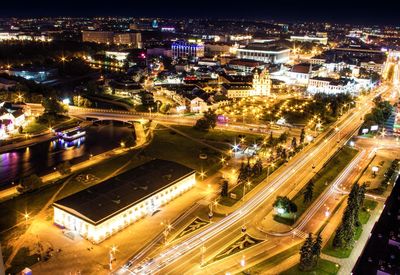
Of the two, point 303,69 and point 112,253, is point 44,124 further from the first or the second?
point 303,69

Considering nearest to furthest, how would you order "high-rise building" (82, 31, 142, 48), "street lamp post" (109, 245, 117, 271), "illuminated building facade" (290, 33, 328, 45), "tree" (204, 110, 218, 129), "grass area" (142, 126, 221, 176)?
"street lamp post" (109, 245, 117, 271), "grass area" (142, 126, 221, 176), "tree" (204, 110, 218, 129), "high-rise building" (82, 31, 142, 48), "illuminated building facade" (290, 33, 328, 45)

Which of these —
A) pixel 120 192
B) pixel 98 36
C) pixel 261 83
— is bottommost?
pixel 120 192

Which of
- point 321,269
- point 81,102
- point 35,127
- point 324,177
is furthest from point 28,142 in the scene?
point 321,269

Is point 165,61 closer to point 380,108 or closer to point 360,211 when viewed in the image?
point 380,108

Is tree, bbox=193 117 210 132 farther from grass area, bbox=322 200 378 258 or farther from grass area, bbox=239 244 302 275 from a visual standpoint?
grass area, bbox=239 244 302 275

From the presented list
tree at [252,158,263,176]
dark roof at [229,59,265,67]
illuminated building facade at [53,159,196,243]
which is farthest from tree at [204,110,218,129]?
dark roof at [229,59,265,67]

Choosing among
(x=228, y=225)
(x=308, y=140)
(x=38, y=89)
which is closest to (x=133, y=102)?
(x=38, y=89)

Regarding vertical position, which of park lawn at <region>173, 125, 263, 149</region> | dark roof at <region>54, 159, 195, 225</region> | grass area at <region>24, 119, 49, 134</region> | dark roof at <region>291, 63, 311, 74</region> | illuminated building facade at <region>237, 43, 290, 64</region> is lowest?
grass area at <region>24, 119, 49, 134</region>
